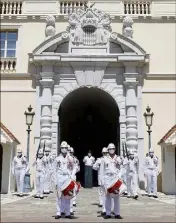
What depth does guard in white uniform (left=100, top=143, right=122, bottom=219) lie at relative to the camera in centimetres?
985

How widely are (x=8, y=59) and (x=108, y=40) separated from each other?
5582 millimetres

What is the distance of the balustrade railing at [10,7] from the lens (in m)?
21.7

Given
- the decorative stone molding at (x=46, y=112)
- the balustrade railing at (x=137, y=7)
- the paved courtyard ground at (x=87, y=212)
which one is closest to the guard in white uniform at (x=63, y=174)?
the paved courtyard ground at (x=87, y=212)

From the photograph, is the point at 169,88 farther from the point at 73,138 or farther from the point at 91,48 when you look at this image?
the point at 73,138

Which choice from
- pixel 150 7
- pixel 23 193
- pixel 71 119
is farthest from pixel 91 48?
pixel 23 193

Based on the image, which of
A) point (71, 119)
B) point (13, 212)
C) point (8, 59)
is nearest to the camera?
point (13, 212)

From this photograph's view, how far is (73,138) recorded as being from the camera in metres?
24.8

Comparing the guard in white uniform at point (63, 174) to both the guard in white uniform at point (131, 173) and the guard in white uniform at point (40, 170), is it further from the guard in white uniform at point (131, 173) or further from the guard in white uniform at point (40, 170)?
the guard in white uniform at point (131, 173)

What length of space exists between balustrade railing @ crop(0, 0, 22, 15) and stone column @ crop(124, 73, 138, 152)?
7.53 metres

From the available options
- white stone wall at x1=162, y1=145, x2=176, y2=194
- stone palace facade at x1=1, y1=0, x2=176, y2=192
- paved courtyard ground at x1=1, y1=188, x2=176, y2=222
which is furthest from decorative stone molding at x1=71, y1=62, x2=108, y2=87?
paved courtyard ground at x1=1, y1=188, x2=176, y2=222

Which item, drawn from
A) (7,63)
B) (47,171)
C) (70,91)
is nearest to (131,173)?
(47,171)

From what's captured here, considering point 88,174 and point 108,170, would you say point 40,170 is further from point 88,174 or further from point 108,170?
point 108,170

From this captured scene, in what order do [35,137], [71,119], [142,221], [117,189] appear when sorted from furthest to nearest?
[71,119] < [35,137] < [117,189] < [142,221]

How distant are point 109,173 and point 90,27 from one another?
11885 mm
